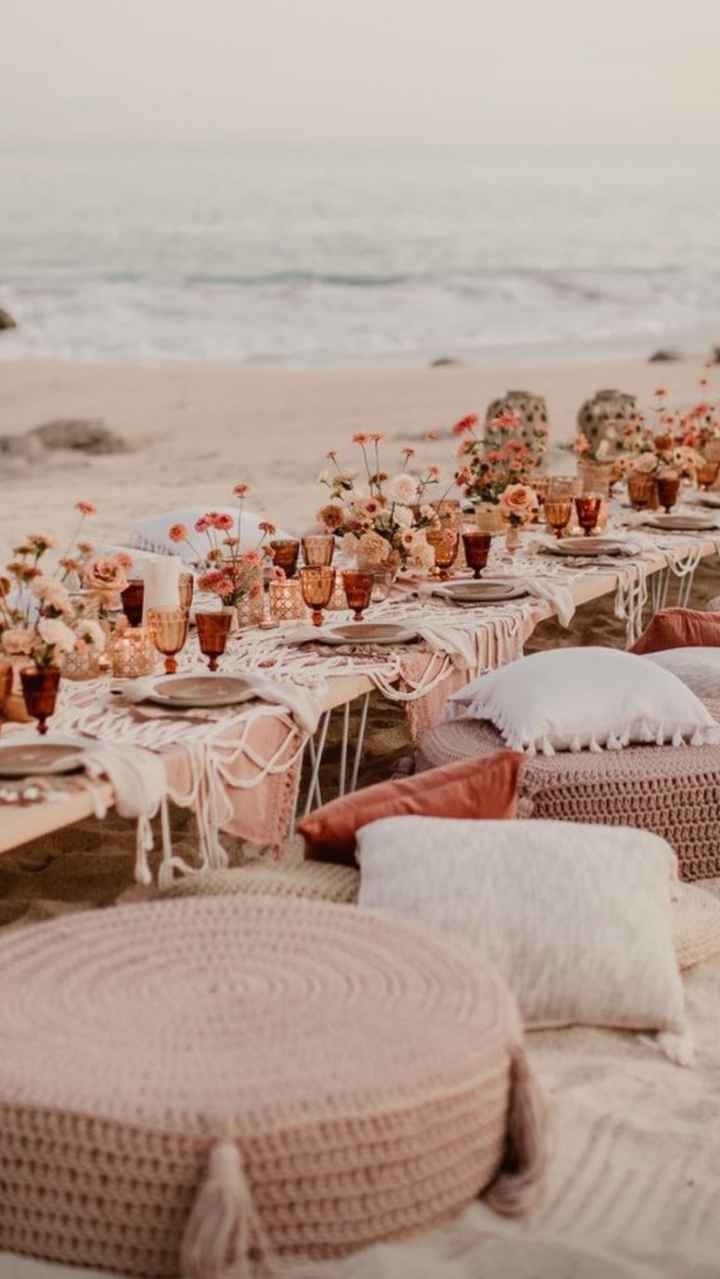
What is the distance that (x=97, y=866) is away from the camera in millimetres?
4043

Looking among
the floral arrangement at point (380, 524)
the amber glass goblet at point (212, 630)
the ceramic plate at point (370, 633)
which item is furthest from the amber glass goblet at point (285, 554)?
the amber glass goblet at point (212, 630)

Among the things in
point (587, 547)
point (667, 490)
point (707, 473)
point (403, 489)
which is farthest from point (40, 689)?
point (707, 473)

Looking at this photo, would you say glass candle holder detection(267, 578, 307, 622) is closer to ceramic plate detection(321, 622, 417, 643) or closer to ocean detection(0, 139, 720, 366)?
ceramic plate detection(321, 622, 417, 643)

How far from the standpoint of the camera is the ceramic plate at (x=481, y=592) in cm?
439

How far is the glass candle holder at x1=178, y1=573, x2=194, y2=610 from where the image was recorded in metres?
3.72

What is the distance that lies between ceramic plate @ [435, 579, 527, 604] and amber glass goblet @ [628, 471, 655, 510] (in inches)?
68.7

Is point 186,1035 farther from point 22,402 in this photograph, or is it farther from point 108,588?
point 22,402

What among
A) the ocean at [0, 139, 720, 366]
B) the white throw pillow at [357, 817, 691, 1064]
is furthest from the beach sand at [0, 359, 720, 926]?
the ocean at [0, 139, 720, 366]

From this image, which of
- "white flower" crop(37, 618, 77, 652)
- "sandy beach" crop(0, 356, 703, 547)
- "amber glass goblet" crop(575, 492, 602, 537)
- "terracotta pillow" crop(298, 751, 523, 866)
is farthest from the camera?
"sandy beach" crop(0, 356, 703, 547)

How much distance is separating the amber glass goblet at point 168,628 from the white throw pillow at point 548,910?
0.72 metres

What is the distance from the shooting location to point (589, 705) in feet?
12.2

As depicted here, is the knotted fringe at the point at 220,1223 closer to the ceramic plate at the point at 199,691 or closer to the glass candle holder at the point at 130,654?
the ceramic plate at the point at 199,691

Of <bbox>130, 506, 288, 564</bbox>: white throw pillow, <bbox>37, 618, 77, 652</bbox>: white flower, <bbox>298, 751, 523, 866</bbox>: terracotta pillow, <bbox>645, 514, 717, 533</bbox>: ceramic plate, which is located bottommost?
<bbox>298, 751, 523, 866</bbox>: terracotta pillow

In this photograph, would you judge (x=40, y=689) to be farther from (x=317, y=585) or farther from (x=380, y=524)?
(x=380, y=524)
